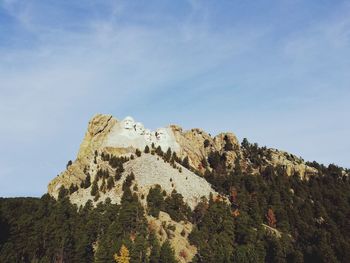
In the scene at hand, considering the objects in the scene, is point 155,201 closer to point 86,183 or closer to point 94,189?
point 94,189

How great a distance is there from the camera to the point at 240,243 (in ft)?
459

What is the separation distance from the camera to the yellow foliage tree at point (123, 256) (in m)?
111

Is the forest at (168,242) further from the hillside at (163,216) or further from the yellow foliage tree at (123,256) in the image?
the hillside at (163,216)

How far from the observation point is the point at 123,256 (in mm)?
111625

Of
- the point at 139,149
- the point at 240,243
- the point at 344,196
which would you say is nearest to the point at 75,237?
the point at 240,243

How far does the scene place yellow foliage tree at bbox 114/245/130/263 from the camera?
4365 inches

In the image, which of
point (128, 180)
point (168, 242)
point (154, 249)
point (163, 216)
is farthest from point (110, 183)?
point (154, 249)

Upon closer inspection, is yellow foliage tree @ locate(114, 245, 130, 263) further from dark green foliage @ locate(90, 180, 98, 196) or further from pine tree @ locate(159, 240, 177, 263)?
dark green foliage @ locate(90, 180, 98, 196)

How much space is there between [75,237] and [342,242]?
83.1 m

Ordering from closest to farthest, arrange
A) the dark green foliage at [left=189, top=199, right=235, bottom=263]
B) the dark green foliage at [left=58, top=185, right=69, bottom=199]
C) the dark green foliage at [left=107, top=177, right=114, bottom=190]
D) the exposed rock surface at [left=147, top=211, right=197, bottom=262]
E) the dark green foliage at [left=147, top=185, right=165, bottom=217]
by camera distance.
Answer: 1. the dark green foliage at [left=189, top=199, right=235, bottom=263]
2. the exposed rock surface at [left=147, top=211, right=197, bottom=262]
3. the dark green foliage at [left=147, top=185, right=165, bottom=217]
4. the dark green foliage at [left=107, top=177, right=114, bottom=190]
5. the dark green foliage at [left=58, top=185, right=69, bottom=199]

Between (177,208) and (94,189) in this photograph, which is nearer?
(177,208)

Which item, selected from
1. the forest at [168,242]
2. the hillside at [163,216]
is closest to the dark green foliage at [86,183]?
the hillside at [163,216]

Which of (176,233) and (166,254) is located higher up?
(176,233)

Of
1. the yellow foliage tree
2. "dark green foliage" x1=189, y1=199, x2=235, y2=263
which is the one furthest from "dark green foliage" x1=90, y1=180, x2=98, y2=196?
the yellow foliage tree
